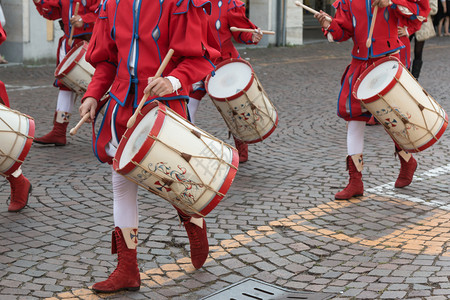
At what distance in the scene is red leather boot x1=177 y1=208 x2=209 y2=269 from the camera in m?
4.19

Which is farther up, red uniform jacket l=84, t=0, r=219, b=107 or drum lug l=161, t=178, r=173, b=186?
red uniform jacket l=84, t=0, r=219, b=107

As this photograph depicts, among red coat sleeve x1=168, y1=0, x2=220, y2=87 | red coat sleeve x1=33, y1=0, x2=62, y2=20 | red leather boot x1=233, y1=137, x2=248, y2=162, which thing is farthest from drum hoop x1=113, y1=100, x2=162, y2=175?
red coat sleeve x1=33, y1=0, x2=62, y2=20

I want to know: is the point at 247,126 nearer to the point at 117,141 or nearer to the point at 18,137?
the point at 18,137

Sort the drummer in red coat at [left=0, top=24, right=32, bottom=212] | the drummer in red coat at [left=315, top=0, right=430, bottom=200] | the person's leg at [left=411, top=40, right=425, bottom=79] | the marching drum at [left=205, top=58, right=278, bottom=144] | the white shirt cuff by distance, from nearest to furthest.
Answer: the white shirt cuff, the drummer in red coat at [left=0, top=24, right=32, bottom=212], the drummer in red coat at [left=315, top=0, right=430, bottom=200], the marching drum at [left=205, top=58, right=278, bottom=144], the person's leg at [left=411, top=40, right=425, bottom=79]

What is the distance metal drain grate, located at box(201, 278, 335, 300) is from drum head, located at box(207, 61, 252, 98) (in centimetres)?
232

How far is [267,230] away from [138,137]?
1.74 m

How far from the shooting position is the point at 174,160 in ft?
11.4

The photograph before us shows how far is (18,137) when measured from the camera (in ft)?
16.0

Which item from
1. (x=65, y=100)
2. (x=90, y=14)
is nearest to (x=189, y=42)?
(x=90, y=14)

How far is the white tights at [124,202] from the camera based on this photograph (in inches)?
155

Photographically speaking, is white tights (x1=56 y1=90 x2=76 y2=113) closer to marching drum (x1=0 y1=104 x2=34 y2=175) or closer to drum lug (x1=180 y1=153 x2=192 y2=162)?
marching drum (x1=0 y1=104 x2=34 y2=175)

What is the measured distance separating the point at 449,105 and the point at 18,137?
21.6 ft

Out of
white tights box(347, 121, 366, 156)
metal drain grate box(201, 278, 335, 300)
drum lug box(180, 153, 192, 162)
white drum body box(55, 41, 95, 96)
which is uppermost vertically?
drum lug box(180, 153, 192, 162)

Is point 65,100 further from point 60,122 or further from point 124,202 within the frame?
point 124,202
